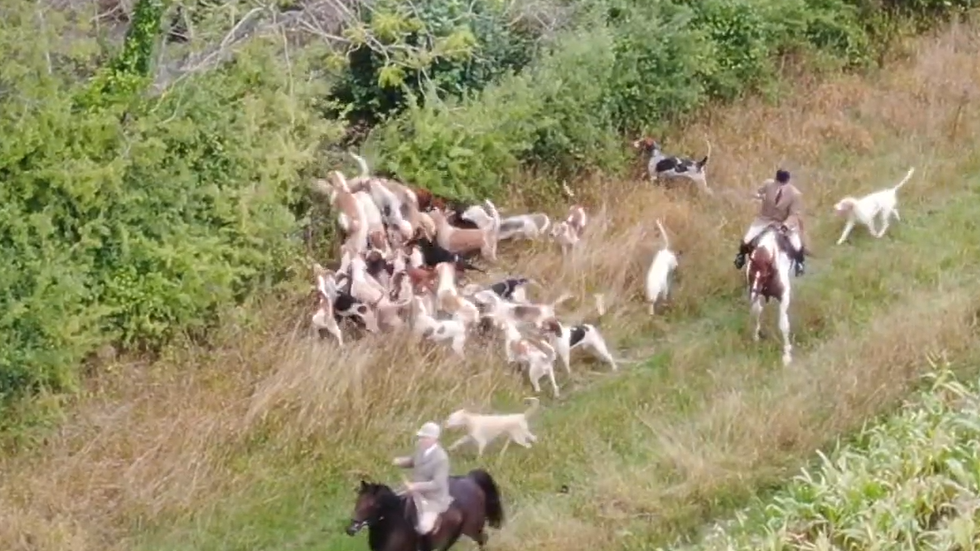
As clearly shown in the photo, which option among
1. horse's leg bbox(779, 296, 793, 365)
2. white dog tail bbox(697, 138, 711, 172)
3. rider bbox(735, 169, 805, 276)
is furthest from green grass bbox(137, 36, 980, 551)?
white dog tail bbox(697, 138, 711, 172)

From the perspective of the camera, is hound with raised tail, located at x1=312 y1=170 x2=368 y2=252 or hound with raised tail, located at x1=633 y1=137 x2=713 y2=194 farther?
hound with raised tail, located at x1=633 y1=137 x2=713 y2=194

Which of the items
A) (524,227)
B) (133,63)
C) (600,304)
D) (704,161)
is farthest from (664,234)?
(133,63)

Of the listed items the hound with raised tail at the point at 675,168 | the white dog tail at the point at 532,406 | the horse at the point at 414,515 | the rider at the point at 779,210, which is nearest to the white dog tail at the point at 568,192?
the hound with raised tail at the point at 675,168

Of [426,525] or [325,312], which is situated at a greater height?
[426,525]

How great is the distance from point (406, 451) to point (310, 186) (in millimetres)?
3768

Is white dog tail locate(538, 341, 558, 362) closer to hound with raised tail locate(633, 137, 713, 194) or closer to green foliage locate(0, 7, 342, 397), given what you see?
green foliage locate(0, 7, 342, 397)

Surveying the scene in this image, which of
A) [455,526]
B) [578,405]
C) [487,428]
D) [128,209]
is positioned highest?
[128,209]

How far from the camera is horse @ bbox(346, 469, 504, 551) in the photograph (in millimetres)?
8578

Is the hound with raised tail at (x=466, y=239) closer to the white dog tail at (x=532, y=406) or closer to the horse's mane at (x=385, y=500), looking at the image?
the white dog tail at (x=532, y=406)

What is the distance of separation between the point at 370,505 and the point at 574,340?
10.8 ft

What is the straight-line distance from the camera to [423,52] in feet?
44.4

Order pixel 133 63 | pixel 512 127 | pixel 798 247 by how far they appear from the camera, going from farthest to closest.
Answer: pixel 512 127 < pixel 133 63 < pixel 798 247

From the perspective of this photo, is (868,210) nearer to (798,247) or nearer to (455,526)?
(798,247)

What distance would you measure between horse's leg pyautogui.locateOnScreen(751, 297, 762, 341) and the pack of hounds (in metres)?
0.01
